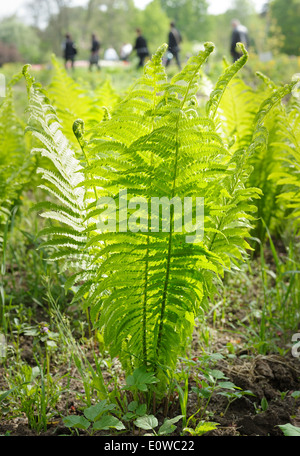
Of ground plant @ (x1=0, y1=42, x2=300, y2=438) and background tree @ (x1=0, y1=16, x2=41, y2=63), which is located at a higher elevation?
background tree @ (x1=0, y1=16, x2=41, y2=63)

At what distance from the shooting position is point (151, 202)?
1.28m

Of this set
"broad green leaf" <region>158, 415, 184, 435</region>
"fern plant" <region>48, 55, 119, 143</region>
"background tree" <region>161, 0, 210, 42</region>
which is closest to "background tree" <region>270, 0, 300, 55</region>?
"background tree" <region>161, 0, 210, 42</region>

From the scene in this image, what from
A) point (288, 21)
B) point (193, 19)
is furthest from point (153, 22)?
point (288, 21)

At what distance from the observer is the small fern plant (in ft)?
3.99

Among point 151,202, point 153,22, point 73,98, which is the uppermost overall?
point 153,22

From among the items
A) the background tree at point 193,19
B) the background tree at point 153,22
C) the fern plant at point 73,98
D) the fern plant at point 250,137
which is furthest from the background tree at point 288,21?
the fern plant at point 73,98

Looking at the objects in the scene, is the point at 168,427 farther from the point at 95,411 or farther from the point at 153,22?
the point at 153,22

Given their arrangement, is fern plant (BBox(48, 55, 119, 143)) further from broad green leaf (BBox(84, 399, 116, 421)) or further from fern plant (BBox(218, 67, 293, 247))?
broad green leaf (BBox(84, 399, 116, 421))

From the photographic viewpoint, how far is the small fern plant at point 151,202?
3.99 feet

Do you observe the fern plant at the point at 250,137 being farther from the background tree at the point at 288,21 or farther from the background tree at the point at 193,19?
the background tree at the point at 193,19

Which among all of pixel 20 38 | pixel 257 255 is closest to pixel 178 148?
pixel 257 255

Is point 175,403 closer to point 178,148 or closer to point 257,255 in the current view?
point 178,148

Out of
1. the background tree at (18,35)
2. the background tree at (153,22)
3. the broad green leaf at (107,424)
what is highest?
the background tree at (18,35)
